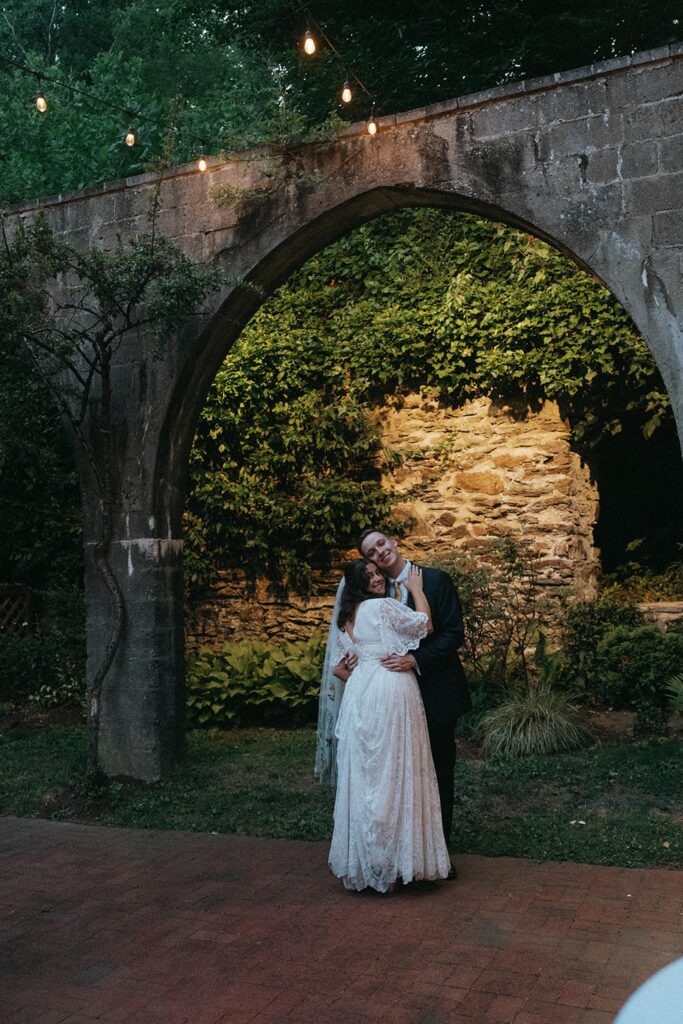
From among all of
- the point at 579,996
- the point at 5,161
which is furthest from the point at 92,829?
the point at 5,161

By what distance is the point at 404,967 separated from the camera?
12.6ft

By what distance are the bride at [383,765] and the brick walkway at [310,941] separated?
0.57 ft

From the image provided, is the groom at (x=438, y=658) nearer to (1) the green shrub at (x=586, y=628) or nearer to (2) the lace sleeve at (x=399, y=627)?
(2) the lace sleeve at (x=399, y=627)

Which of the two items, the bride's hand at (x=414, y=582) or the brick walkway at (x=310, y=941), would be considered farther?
the bride's hand at (x=414, y=582)

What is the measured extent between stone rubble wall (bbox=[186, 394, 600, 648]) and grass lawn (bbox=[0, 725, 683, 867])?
2435 millimetres

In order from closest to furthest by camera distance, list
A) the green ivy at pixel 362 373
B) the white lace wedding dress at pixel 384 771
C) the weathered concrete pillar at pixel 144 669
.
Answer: the white lace wedding dress at pixel 384 771 < the weathered concrete pillar at pixel 144 669 < the green ivy at pixel 362 373

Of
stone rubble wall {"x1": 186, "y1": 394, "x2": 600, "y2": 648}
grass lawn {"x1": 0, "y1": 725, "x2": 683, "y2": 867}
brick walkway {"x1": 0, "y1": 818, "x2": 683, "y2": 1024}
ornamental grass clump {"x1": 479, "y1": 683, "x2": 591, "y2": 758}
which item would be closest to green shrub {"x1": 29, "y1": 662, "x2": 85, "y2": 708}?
stone rubble wall {"x1": 186, "y1": 394, "x2": 600, "y2": 648}

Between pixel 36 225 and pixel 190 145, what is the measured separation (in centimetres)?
961

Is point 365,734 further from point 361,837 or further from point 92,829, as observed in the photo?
Result: point 92,829

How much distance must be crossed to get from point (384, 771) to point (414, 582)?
3.10 feet

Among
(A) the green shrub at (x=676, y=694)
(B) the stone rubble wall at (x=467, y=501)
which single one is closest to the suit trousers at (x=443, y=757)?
(A) the green shrub at (x=676, y=694)

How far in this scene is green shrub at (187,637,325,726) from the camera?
9.30 metres

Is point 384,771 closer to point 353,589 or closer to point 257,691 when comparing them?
point 353,589

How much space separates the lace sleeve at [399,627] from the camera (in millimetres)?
4895
